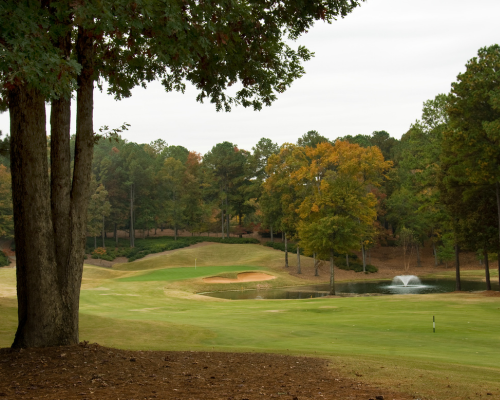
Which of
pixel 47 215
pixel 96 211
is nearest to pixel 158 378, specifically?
pixel 47 215

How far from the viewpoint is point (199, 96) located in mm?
11055

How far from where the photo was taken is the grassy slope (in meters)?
8.38

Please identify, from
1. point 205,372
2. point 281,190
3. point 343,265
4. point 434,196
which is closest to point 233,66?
point 205,372

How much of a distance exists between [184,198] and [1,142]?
55.9 metres

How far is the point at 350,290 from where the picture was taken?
124 feet

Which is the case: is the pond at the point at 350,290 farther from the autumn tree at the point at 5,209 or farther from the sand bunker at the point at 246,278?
the autumn tree at the point at 5,209

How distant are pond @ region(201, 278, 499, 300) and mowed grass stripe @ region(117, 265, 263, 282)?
569 centimetres

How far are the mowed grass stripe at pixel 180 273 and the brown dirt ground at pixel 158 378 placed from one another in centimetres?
3309

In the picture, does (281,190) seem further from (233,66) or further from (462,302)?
(233,66)

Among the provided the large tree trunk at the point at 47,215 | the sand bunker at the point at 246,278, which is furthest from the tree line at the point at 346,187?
the sand bunker at the point at 246,278

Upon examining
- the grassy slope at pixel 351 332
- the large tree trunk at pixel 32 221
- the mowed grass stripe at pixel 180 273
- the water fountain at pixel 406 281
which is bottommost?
the water fountain at pixel 406 281

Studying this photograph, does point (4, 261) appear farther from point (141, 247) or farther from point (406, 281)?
point (406, 281)

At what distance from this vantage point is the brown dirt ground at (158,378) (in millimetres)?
6000

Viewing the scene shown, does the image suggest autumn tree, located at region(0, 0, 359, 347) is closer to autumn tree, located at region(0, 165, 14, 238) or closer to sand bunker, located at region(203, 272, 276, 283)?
sand bunker, located at region(203, 272, 276, 283)
